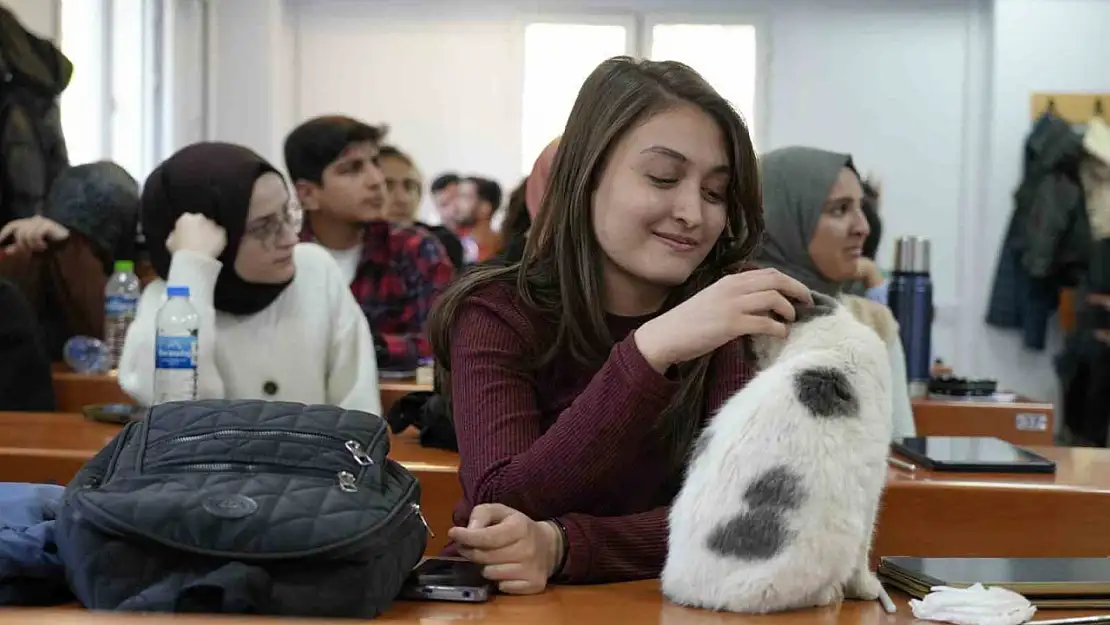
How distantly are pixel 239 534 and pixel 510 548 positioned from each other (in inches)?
10.3

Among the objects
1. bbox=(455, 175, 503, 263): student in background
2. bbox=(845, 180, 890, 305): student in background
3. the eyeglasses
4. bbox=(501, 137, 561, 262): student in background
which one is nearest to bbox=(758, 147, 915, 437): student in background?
bbox=(845, 180, 890, 305): student in background

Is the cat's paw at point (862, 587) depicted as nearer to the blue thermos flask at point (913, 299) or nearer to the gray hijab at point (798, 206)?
the gray hijab at point (798, 206)

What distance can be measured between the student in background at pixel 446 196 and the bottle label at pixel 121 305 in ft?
10.1

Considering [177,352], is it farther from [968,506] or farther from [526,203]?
[968,506]

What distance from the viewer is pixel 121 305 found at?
10.5ft

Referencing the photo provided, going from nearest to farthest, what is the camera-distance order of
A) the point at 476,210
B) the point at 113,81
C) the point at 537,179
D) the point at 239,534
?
the point at 239,534 → the point at 537,179 → the point at 113,81 → the point at 476,210

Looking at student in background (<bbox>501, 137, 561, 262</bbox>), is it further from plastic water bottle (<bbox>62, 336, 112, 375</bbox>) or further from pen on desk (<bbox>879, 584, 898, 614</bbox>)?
plastic water bottle (<bbox>62, 336, 112, 375</bbox>)

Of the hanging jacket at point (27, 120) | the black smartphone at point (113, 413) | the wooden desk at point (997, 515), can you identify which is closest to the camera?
the wooden desk at point (997, 515)

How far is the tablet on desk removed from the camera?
70.0 inches

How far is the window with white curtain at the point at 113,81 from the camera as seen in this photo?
4.72 m

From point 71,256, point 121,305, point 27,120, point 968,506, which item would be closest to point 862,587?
point 968,506

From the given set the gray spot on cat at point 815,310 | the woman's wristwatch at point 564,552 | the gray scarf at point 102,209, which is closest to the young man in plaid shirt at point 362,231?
the gray scarf at point 102,209

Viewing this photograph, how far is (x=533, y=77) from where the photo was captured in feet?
21.8

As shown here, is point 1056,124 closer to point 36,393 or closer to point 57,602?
point 36,393
